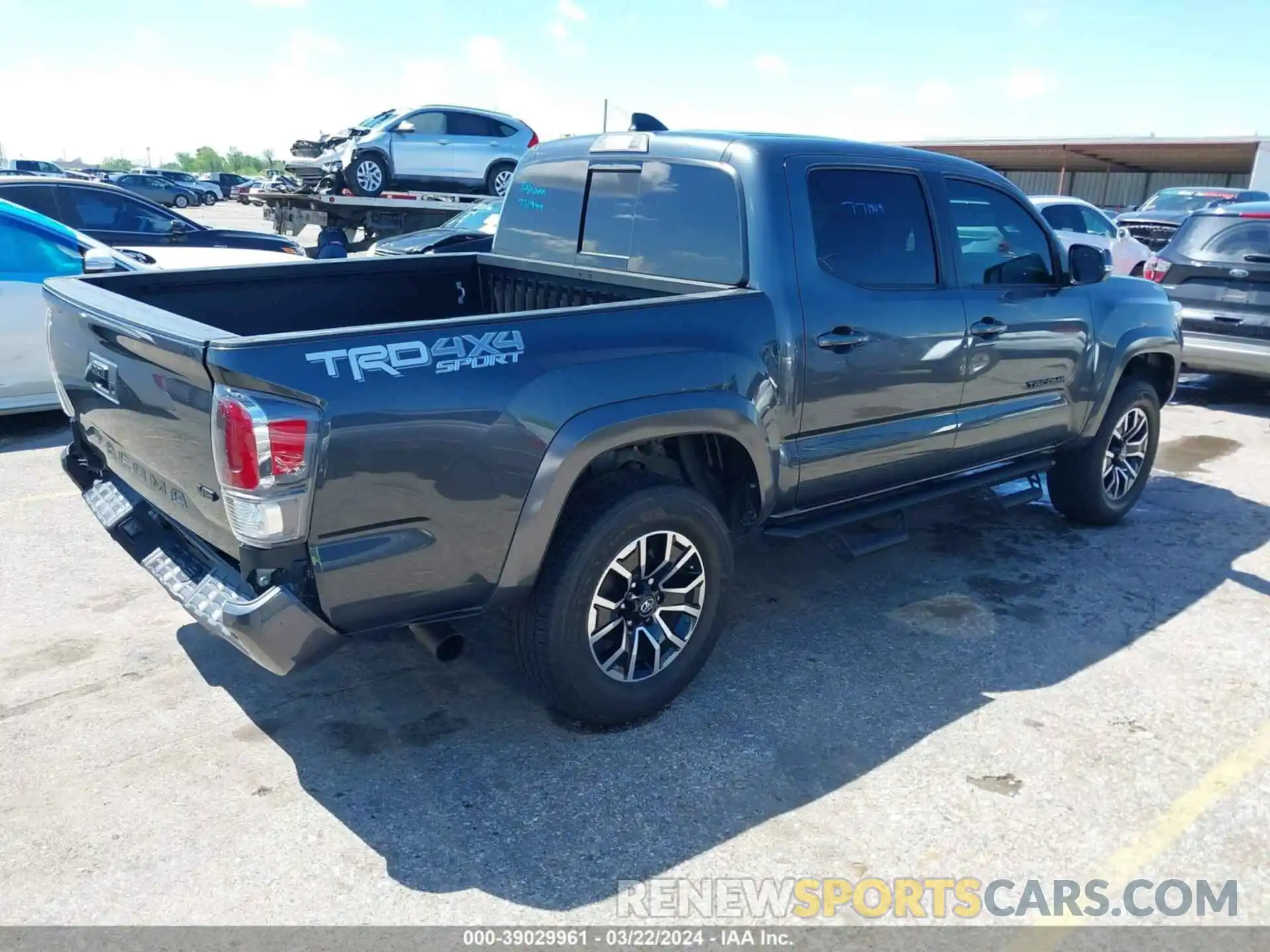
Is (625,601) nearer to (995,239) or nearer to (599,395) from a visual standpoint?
(599,395)

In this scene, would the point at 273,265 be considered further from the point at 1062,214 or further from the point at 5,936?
the point at 1062,214

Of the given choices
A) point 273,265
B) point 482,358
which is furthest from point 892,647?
point 273,265

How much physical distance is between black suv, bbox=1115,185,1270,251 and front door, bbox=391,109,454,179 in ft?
37.3

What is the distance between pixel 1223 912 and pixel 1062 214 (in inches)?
528

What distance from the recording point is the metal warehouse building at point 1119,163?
104ft

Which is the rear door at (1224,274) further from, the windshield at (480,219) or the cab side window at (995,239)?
the windshield at (480,219)

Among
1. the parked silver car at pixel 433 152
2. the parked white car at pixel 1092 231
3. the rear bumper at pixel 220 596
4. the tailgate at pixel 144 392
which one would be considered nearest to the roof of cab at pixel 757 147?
the tailgate at pixel 144 392

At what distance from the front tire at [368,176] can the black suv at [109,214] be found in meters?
5.24

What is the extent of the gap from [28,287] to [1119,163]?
4032 cm

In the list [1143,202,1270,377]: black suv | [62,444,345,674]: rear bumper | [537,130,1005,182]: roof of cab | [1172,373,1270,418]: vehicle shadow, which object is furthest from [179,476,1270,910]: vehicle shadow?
[1172,373,1270,418]: vehicle shadow

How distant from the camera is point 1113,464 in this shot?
5727mm

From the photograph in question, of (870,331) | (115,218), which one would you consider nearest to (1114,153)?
(115,218)

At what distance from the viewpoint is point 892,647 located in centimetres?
419

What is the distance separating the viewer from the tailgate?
9.11ft
